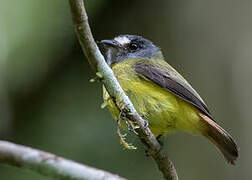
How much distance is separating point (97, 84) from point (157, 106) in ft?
5.97

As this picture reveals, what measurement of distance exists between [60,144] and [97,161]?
43cm

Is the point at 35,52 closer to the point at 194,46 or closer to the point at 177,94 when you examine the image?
the point at 194,46

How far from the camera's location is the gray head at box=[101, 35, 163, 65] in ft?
13.8

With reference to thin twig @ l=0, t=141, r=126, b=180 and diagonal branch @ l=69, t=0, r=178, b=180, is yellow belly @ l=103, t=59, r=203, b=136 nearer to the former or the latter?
diagonal branch @ l=69, t=0, r=178, b=180

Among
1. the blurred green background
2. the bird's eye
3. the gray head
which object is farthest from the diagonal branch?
the blurred green background

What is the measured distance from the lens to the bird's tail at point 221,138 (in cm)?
357

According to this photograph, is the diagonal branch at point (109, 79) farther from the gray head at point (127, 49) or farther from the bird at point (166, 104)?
the gray head at point (127, 49)

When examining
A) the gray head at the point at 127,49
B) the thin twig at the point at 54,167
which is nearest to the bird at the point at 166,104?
the gray head at the point at 127,49

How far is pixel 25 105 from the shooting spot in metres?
5.06

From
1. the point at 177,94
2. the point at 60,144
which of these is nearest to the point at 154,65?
the point at 177,94

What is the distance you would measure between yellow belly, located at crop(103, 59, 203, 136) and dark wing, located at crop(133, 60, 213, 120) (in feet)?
0.15

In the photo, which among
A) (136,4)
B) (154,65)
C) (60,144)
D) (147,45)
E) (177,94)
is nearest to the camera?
(177,94)

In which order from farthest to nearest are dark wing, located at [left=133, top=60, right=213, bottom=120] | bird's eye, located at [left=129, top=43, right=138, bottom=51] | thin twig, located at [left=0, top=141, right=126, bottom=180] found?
1. bird's eye, located at [left=129, top=43, right=138, bottom=51]
2. dark wing, located at [left=133, top=60, right=213, bottom=120]
3. thin twig, located at [left=0, top=141, right=126, bottom=180]

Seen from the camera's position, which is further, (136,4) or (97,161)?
(136,4)
